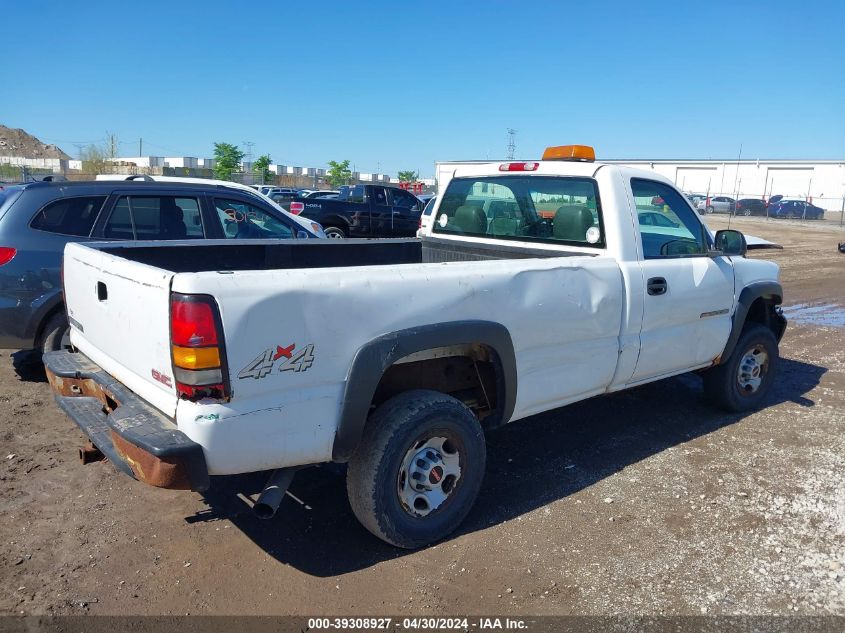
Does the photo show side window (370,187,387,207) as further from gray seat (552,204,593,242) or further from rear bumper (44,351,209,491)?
rear bumper (44,351,209,491)

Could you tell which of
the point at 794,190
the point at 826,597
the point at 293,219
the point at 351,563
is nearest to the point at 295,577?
the point at 351,563

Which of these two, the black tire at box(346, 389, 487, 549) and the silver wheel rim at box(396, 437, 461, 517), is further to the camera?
the silver wheel rim at box(396, 437, 461, 517)

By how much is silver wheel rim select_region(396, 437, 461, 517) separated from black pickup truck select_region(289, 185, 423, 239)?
13268 mm

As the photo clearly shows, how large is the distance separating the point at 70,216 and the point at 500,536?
450 cm

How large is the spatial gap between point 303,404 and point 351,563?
962 mm

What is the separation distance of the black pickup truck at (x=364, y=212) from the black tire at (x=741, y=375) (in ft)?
39.6

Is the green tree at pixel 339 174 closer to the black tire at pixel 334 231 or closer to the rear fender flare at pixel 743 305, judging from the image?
the black tire at pixel 334 231

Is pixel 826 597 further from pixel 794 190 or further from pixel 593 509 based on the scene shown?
pixel 794 190

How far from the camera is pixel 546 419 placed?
5309 millimetres

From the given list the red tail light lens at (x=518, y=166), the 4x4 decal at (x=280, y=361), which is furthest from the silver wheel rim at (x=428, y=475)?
the red tail light lens at (x=518, y=166)

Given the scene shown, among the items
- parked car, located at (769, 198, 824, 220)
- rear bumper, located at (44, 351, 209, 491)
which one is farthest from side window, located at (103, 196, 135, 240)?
parked car, located at (769, 198, 824, 220)

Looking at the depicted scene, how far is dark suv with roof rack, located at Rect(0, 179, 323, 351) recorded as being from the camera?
5.21 meters

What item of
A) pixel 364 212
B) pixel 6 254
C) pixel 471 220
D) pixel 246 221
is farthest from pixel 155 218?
pixel 364 212

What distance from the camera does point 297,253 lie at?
4824mm
